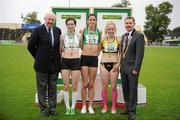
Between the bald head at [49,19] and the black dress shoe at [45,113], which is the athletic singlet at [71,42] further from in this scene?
the black dress shoe at [45,113]

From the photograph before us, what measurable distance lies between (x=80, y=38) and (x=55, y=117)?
1518 mm

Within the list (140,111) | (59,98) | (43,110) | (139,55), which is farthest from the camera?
(59,98)

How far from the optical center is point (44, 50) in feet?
24.1

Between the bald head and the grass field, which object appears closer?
the bald head

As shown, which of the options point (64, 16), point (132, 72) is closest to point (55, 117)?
point (132, 72)

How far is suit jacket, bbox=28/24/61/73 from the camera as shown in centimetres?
731

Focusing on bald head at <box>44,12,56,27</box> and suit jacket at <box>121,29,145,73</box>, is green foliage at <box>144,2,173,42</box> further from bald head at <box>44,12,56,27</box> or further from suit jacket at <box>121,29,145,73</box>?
bald head at <box>44,12,56,27</box>

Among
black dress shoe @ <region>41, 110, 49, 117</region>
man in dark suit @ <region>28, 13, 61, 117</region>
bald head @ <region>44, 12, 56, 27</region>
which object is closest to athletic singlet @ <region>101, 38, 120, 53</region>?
man in dark suit @ <region>28, 13, 61, 117</region>

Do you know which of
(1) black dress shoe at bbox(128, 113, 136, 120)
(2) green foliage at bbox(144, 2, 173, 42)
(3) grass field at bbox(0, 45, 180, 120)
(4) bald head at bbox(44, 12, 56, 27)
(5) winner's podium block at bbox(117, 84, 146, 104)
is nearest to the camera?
(1) black dress shoe at bbox(128, 113, 136, 120)

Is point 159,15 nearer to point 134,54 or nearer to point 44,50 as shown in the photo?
point 134,54

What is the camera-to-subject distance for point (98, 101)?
8.88m

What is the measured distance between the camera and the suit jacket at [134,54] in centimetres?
697

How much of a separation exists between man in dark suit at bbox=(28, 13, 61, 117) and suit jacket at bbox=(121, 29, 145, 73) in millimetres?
1226

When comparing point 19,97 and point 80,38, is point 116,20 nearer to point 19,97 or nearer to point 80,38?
point 80,38
